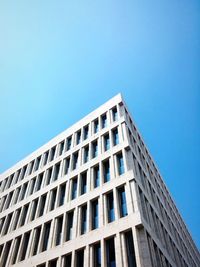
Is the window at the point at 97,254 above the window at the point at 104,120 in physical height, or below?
below

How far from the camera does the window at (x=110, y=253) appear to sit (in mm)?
14797

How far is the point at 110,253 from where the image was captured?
15430 millimetres

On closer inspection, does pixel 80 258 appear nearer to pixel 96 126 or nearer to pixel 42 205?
pixel 42 205

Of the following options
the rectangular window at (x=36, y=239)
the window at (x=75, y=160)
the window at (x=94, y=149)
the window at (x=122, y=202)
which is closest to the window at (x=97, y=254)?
the window at (x=122, y=202)

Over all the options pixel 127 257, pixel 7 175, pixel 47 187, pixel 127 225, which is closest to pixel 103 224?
pixel 127 225

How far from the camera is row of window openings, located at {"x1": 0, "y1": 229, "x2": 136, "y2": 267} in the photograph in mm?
14719

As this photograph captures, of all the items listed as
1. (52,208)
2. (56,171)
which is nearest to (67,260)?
(52,208)

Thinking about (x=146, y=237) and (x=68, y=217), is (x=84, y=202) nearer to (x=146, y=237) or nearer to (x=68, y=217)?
(x=68, y=217)

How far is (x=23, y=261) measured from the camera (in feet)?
65.1

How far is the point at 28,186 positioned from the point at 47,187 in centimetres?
471

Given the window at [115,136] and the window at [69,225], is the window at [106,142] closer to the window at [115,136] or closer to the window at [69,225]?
the window at [115,136]

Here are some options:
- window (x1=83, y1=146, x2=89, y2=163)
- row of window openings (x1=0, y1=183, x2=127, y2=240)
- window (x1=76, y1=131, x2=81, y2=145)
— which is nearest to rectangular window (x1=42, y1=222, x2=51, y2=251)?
row of window openings (x1=0, y1=183, x2=127, y2=240)

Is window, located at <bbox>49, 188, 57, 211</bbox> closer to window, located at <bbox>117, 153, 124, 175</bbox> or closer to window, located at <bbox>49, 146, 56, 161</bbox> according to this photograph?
window, located at <bbox>49, 146, 56, 161</bbox>

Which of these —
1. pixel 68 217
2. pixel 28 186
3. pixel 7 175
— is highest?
pixel 7 175
